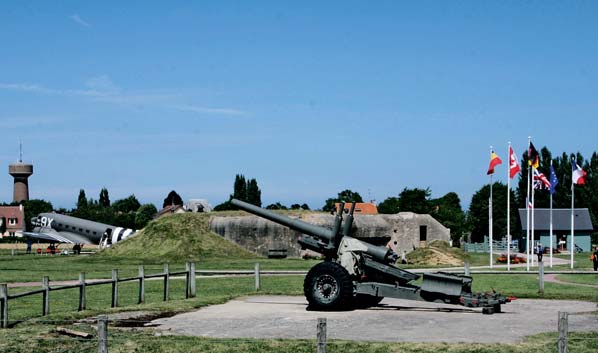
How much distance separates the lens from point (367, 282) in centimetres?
2569

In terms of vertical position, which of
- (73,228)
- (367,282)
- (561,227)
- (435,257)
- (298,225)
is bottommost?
(367,282)

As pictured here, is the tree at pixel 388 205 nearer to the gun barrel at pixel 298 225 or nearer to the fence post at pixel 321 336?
the gun barrel at pixel 298 225

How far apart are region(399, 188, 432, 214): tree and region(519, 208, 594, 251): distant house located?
1317 centimetres

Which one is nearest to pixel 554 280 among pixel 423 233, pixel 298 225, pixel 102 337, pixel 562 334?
pixel 298 225

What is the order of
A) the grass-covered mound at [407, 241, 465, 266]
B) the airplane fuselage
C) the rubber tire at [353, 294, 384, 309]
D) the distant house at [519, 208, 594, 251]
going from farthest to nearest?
the distant house at [519, 208, 594, 251], the airplane fuselage, the grass-covered mound at [407, 241, 465, 266], the rubber tire at [353, 294, 384, 309]

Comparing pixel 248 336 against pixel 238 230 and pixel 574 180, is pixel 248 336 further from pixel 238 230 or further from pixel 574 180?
pixel 238 230

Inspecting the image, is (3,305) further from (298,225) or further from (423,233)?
(423,233)

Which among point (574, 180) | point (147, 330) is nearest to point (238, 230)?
point (574, 180)

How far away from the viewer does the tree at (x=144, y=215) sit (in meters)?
151

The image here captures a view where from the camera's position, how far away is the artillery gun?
82.0ft

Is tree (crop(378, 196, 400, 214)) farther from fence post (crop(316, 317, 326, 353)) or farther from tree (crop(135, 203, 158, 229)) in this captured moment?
fence post (crop(316, 317, 326, 353))

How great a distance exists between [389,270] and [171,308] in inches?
245

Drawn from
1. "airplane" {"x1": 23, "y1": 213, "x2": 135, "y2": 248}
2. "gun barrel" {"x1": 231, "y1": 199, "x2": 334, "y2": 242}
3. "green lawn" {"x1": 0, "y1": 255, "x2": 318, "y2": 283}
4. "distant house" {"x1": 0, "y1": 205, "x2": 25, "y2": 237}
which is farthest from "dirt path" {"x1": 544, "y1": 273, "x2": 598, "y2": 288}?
"distant house" {"x1": 0, "y1": 205, "x2": 25, "y2": 237}

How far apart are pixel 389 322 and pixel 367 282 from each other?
2.64 meters
